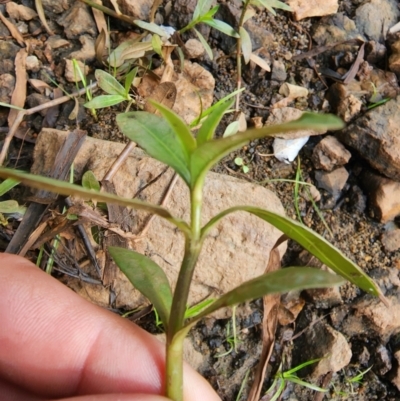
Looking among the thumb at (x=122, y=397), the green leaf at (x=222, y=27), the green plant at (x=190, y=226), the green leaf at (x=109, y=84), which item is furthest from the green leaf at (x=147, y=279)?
the green leaf at (x=222, y=27)

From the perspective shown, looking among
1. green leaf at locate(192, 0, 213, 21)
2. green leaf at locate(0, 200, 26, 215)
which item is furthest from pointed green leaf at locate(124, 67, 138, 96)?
green leaf at locate(0, 200, 26, 215)

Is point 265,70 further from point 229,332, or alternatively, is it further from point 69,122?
point 229,332

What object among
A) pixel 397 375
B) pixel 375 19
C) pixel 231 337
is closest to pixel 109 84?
pixel 231 337

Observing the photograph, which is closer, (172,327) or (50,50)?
(172,327)

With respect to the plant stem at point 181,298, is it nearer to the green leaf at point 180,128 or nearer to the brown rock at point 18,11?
the green leaf at point 180,128

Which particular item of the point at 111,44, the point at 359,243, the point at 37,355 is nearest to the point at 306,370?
the point at 359,243
